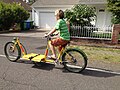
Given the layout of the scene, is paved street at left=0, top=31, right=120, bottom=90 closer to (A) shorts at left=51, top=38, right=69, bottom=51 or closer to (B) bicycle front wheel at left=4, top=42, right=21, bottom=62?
(B) bicycle front wheel at left=4, top=42, right=21, bottom=62

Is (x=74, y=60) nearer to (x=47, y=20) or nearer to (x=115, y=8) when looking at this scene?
(x=115, y=8)

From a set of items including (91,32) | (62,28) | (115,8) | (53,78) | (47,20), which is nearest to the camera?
(53,78)

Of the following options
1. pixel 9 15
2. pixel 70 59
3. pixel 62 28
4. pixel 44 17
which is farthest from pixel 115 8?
pixel 44 17

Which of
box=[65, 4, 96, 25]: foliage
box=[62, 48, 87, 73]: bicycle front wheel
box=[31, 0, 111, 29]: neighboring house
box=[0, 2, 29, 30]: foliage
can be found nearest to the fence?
box=[65, 4, 96, 25]: foliage

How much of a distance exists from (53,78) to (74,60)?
0.94 metres

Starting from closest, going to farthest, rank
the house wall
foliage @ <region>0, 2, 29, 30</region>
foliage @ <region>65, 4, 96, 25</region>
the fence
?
the fence < foliage @ <region>65, 4, 96, 25</region> < foliage @ <region>0, 2, 29, 30</region> < the house wall

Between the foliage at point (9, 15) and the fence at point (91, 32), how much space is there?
30.0ft

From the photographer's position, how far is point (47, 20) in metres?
20.7

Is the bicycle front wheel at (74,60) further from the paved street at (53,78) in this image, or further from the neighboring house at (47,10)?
the neighboring house at (47,10)

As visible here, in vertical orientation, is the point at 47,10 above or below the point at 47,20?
above

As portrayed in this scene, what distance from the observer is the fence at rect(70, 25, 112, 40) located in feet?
28.2

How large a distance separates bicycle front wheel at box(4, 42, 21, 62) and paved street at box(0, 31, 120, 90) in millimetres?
311

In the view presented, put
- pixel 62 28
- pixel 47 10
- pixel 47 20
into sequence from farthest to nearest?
pixel 47 20 < pixel 47 10 < pixel 62 28

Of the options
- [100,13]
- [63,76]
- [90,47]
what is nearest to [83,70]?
[63,76]
